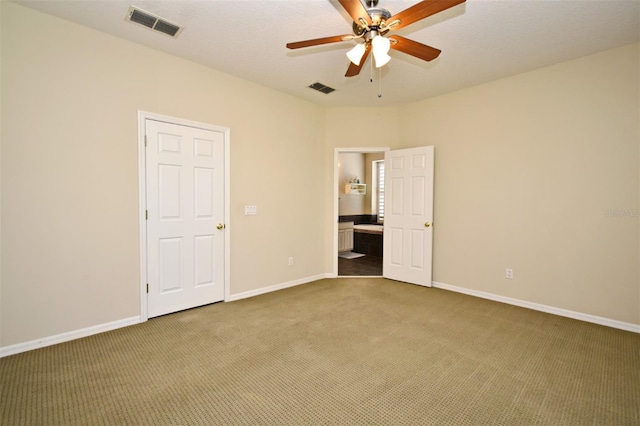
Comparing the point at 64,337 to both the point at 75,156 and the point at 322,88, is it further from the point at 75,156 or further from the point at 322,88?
the point at 322,88

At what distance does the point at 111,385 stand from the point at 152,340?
688 millimetres

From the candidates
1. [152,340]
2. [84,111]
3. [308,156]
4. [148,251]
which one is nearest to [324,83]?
[308,156]

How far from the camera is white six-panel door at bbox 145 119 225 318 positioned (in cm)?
326

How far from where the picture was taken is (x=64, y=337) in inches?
108

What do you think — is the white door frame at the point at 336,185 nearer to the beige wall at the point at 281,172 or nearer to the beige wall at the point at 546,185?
the beige wall at the point at 281,172

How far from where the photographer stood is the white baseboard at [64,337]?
98.6 inches

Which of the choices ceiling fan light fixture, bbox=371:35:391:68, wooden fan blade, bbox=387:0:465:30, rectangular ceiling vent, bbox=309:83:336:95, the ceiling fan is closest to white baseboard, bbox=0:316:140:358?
the ceiling fan

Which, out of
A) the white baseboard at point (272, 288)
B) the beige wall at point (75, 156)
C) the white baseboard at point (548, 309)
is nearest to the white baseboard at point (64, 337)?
the beige wall at point (75, 156)

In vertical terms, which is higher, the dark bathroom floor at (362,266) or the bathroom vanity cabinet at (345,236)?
the bathroom vanity cabinet at (345,236)

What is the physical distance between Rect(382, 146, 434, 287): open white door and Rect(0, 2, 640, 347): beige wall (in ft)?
0.69

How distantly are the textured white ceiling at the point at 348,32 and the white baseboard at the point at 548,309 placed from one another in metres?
2.76

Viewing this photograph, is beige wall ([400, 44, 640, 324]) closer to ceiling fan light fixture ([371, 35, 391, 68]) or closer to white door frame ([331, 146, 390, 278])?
white door frame ([331, 146, 390, 278])

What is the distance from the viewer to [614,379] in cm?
220

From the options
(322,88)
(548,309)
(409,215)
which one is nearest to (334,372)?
(548,309)
